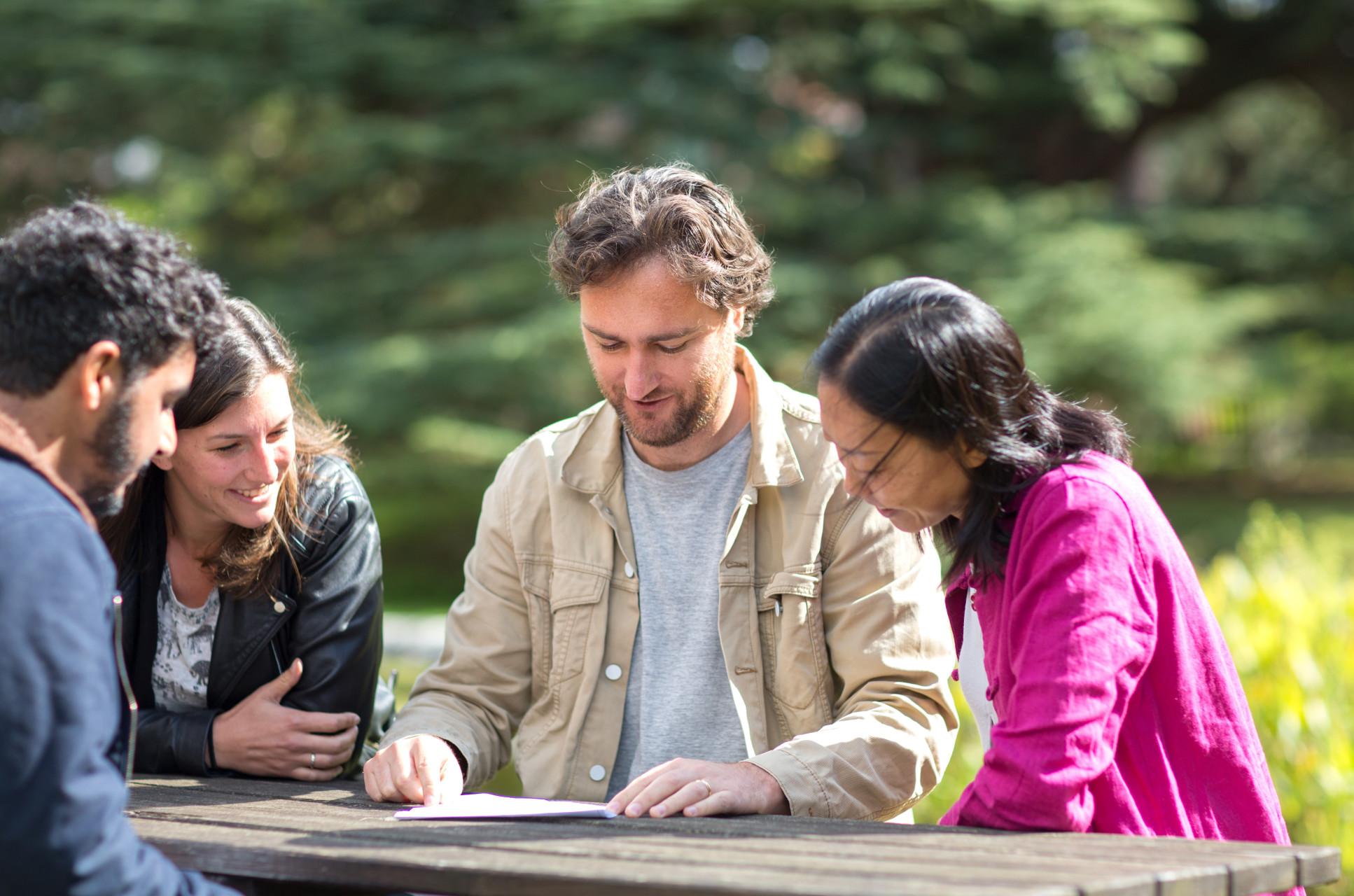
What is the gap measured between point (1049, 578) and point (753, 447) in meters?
1.03

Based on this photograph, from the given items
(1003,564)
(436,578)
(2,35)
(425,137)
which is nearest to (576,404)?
(425,137)

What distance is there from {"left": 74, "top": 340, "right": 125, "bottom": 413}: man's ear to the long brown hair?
818 millimetres

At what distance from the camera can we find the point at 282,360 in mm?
2709

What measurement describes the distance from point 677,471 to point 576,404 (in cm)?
710

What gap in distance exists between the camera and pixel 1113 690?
1776 mm

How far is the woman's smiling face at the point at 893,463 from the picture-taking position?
200 cm

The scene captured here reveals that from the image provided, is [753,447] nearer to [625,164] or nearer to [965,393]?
[965,393]

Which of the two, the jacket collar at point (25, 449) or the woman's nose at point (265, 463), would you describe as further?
the woman's nose at point (265, 463)

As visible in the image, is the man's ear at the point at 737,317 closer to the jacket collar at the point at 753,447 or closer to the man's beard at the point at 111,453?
the jacket collar at the point at 753,447

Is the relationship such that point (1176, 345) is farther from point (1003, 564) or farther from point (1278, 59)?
point (1003, 564)

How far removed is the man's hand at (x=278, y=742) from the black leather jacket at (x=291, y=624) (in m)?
0.08

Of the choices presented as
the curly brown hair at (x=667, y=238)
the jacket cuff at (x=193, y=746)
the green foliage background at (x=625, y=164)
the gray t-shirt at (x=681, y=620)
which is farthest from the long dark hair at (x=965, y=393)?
the green foliage background at (x=625, y=164)

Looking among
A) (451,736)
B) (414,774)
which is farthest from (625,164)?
(414,774)

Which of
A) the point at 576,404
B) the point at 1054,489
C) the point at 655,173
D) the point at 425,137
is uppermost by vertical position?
the point at 425,137
